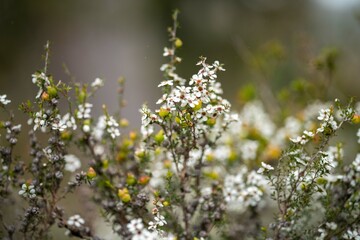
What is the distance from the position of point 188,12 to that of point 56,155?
279 inches

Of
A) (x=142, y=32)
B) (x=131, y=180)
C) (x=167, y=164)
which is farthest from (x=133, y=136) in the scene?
(x=142, y=32)

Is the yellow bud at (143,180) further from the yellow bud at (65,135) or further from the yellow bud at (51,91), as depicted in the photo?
the yellow bud at (51,91)

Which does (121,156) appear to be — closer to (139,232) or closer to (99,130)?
(99,130)

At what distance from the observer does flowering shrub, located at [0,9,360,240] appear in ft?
5.56

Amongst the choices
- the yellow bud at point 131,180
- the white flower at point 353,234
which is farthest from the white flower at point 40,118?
the white flower at point 353,234

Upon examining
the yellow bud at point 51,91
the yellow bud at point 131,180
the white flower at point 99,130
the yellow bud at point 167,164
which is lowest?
the yellow bud at point 131,180

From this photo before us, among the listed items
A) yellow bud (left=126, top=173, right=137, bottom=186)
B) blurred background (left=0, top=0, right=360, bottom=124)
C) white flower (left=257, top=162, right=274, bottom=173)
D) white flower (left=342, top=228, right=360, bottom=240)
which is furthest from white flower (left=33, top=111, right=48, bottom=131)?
blurred background (left=0, top=0, right=360, bottom=124)

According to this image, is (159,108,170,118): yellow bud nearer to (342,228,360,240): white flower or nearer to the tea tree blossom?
the tea tree blossom

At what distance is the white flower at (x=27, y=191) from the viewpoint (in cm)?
171

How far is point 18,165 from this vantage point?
1.87 meters

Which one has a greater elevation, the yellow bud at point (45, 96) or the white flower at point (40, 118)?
the yellow bud at point (45, 96)

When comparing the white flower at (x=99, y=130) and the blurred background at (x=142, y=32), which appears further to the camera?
the blurred background at (x=142, y=32)

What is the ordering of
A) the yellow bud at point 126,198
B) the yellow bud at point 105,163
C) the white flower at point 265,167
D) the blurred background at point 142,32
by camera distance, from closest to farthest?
the white flower at point 265,167, the yellow bud at point 126,198, the yellow bud at point 105,163, the blurred background at point 142,32

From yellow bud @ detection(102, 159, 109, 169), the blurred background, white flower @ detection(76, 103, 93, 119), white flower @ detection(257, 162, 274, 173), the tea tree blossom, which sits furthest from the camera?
the blurred background
